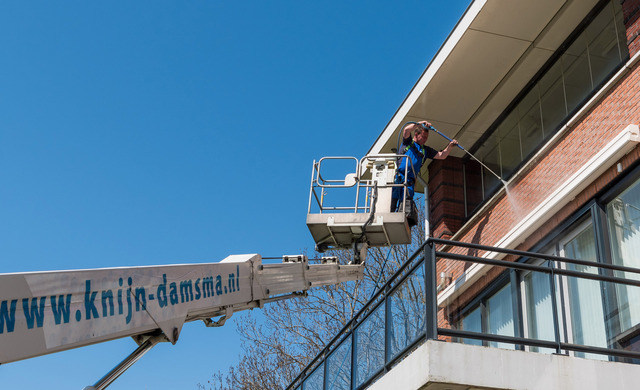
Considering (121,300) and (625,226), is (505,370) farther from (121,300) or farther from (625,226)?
(121,300)

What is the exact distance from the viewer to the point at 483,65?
44.0 ft

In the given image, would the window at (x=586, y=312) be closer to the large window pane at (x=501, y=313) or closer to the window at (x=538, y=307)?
the window at (x=538, y=307)

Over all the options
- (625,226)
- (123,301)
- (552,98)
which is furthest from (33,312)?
(552,98)

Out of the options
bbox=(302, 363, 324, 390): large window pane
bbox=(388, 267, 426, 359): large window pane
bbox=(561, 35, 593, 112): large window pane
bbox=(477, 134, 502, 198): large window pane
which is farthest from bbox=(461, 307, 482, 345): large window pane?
bbox=(477, 134, 502, 198): large window pane

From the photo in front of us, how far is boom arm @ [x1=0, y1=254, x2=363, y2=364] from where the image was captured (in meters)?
6.63

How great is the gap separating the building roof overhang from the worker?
64 cm

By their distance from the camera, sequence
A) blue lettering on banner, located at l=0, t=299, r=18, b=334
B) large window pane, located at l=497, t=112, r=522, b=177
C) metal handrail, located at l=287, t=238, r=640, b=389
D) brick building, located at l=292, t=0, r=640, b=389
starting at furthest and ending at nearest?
large window pane, located at l=497, t=112, r=522, b=177
metal handrail, located at l=287, t=238, r=640, b=389
brick building, located at l=292, t=0, r=640, b=389
blue lettering on banner, located at l=0, t=299, r=18, b=334

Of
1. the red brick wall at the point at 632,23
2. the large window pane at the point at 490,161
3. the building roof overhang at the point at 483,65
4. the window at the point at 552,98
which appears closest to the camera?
the red brick wall at the point at 632,23

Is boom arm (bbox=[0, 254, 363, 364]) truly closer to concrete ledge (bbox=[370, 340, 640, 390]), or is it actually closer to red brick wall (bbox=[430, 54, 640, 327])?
concrete ledge (bbox=[370, 340, 640, 390])

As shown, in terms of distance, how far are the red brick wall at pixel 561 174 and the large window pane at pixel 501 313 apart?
26cm

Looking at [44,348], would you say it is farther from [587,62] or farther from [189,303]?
[587,62]

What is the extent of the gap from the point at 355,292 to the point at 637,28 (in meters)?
18.9

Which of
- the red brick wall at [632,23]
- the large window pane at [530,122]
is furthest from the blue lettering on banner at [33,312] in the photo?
the large window pane at [530,122]

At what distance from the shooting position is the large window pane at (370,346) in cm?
905
